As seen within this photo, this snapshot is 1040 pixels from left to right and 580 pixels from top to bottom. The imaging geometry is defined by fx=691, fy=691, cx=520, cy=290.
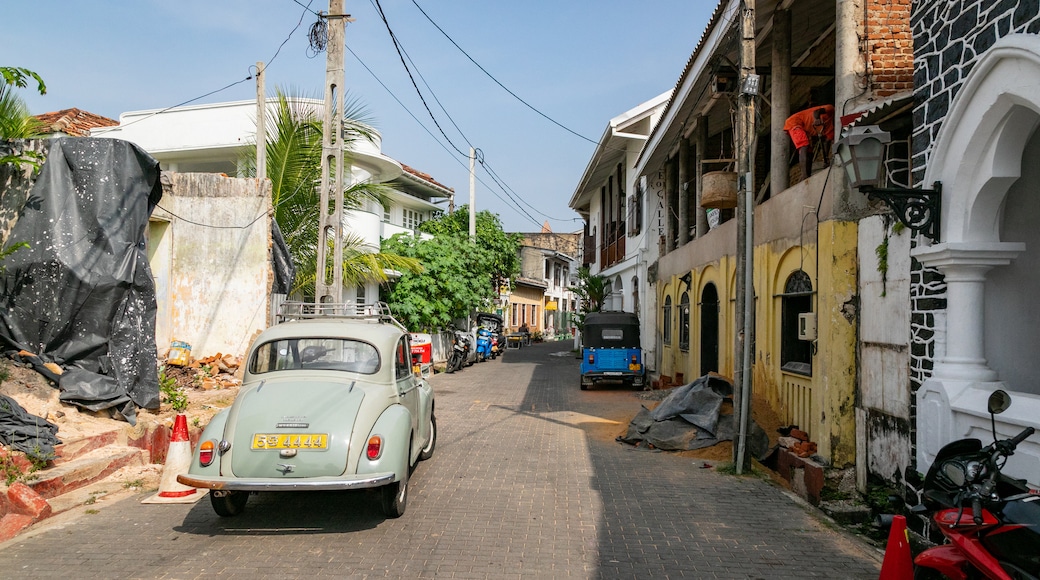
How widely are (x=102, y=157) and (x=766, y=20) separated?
985 centimetres

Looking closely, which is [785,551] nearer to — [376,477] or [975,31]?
[376,477]

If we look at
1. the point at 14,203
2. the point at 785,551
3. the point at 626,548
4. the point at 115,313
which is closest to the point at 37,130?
the point at 14,203

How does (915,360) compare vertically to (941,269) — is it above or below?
below

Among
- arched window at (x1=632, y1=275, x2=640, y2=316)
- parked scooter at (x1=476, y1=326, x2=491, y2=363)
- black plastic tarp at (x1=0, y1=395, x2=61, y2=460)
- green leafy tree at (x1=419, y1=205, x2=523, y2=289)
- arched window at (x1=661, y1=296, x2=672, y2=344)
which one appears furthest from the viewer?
green leafy tree at (x1=419, y1=205, x2=523, y2=289)

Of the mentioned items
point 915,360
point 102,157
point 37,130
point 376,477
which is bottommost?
point 376,477

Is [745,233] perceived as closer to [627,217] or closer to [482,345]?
[627,217]

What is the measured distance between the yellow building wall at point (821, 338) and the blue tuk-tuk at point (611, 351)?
5468 mm

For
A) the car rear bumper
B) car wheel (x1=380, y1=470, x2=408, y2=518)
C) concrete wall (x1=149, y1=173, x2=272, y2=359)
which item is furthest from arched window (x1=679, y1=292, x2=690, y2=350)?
the car rear bumper

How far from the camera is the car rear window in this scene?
267 inches

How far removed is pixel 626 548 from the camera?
5.50 meters

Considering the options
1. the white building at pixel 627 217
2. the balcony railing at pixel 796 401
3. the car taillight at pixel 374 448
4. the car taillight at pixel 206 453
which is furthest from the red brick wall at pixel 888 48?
the white building at pixel 627 217

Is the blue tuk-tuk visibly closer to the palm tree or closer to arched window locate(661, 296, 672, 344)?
arched window locate(661, 296, 672, 344)

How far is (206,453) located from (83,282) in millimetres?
4735

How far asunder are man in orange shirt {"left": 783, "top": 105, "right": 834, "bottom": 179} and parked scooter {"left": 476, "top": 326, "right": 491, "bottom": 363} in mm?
17923
